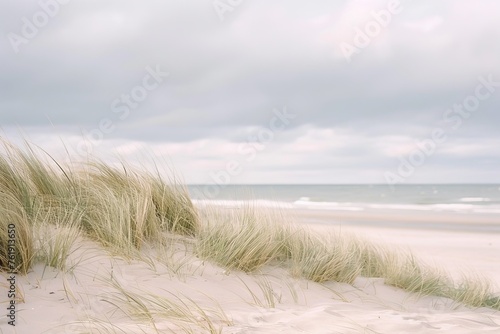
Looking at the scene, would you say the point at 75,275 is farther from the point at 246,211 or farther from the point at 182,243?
the point at 246,211

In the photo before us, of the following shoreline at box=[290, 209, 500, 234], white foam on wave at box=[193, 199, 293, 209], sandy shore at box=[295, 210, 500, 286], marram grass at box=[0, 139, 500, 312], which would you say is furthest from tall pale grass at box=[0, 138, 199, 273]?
shoreline at box=[290, 209, 500, 234]

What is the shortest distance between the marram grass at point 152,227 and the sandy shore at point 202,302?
0.44 ft

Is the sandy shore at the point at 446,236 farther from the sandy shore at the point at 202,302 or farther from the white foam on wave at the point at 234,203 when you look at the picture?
the sandy shore at the point at 202,302

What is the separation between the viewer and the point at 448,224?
1680 cm

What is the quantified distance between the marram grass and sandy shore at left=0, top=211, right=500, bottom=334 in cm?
13

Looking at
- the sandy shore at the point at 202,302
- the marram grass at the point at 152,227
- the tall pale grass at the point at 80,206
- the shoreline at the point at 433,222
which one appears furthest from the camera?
the shoreline at the point at 433,222

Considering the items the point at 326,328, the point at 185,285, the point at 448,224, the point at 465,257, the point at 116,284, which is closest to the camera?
the point at 326,328

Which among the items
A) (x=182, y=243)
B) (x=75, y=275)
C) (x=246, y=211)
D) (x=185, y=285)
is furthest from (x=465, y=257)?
(x=75, y=275)

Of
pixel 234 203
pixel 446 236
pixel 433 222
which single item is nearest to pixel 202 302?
pixel 234 203

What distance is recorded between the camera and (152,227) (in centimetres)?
467

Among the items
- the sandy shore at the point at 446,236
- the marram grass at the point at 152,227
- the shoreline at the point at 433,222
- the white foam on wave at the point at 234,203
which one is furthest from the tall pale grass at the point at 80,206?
the shoreline at the point at 433,222

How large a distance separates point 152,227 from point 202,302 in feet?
4.13

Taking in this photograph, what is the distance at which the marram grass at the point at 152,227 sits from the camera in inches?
163

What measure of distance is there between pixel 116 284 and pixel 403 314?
194cm
